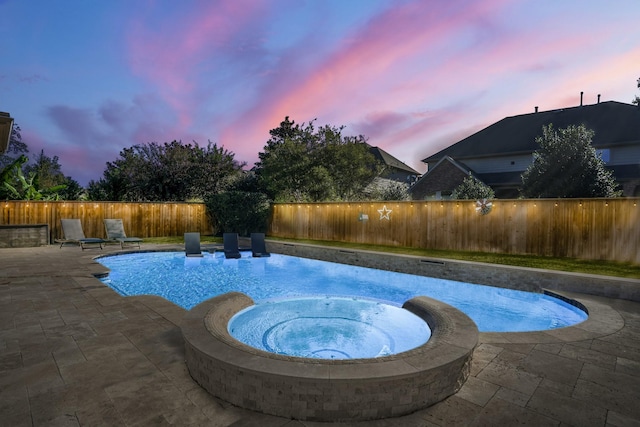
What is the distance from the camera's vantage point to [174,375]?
331 centimetres

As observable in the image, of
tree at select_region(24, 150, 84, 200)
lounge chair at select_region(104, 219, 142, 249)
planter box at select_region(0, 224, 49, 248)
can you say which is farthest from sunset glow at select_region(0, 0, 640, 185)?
tree at select_region(24, 150, 84, 200)

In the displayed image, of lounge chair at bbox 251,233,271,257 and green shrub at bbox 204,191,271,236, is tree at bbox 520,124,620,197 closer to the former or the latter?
lounge chair at bbox 251,233,271,257

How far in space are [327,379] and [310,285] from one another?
25.4 feet

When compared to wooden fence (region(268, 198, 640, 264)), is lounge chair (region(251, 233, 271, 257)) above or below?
below

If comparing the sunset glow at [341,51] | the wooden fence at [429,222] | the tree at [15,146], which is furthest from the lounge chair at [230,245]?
the tree at [15,146]

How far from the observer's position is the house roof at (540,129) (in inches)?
863

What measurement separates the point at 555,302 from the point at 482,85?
9.94 meters

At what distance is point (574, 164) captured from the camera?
16906 mm

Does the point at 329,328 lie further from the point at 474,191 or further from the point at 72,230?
the point at 474,191

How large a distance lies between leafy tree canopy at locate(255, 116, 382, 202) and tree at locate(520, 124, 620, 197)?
11.3 m

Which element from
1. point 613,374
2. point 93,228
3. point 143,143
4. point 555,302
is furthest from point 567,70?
point 143,143

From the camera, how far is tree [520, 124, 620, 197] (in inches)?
651

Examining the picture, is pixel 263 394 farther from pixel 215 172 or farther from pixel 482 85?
pixel 215 172

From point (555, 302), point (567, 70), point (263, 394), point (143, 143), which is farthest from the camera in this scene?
point (143, 143)
